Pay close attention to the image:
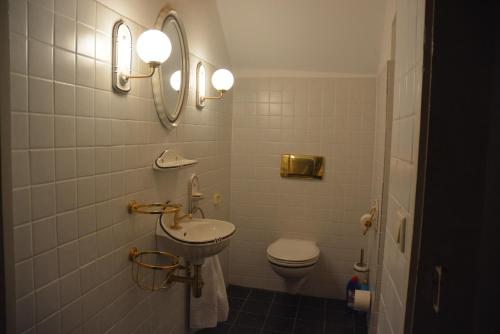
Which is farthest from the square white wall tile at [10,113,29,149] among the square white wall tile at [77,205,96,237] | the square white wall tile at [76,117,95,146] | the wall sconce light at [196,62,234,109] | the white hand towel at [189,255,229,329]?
the white hand towel at [189,255,229,329]

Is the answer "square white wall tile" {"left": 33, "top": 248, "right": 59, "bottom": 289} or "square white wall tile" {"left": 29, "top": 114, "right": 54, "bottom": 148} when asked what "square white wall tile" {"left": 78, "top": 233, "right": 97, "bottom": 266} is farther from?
"square white wall tile" {"left": 29, "top": 114, "right": 54, "bottom": 148}

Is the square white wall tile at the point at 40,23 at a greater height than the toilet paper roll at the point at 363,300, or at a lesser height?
greater

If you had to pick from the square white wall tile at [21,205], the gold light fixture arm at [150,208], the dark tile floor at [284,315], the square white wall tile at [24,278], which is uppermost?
the square white wall tile at [21,205]

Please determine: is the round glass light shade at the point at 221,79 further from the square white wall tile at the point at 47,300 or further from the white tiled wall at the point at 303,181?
the square white wall tile at the point at 47,300

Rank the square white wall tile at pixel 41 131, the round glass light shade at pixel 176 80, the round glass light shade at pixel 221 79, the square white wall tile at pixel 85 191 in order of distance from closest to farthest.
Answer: the square white wall tile at pixel 41 131, the square white wall tile at pixel 85 191, the round glass light shade at pixel 176 80, the round glass light shade at pixel 221 79

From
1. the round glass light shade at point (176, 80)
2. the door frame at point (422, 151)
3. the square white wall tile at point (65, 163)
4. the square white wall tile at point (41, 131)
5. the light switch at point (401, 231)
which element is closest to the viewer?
the door frame at point (422, 151)

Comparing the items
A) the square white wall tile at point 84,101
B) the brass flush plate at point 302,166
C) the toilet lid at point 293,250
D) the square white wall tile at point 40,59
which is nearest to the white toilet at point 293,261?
the toilet lid at point 293,250

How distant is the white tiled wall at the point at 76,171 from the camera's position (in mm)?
1024

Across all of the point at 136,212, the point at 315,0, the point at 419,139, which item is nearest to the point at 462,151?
the point at 419,139

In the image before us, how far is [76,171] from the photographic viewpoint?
123 centimetres

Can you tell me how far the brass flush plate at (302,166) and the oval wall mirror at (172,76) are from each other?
47.6 inches

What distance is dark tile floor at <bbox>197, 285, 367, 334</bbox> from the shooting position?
248cm

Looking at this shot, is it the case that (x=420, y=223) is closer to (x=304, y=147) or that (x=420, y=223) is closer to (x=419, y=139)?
(x=419, y=139)

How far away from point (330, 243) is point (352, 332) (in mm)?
694
